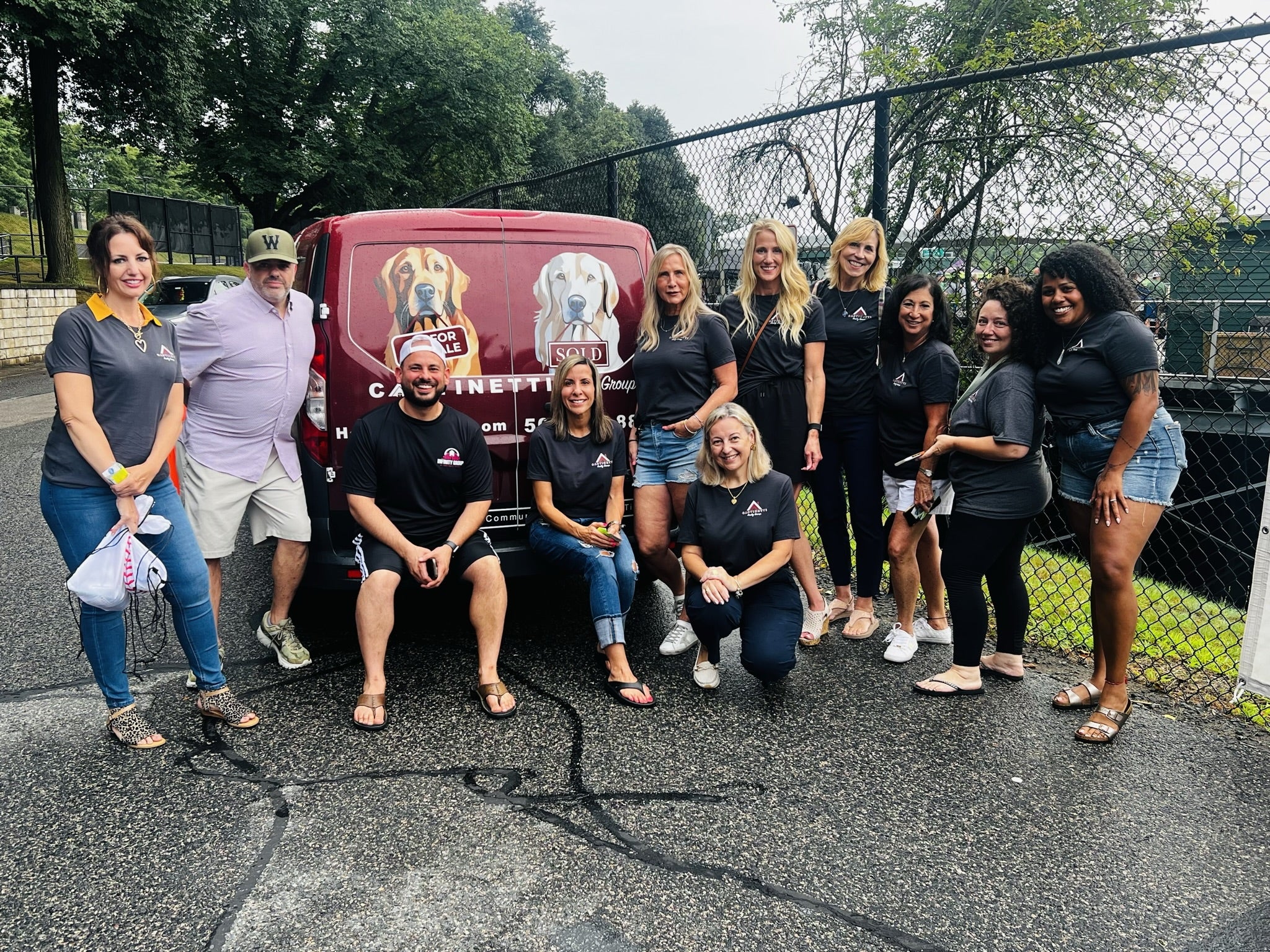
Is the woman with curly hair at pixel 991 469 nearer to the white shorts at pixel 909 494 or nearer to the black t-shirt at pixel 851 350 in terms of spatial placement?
the white shorts at pixel 909 494

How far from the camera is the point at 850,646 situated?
15.2ft

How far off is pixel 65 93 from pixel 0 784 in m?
23.7

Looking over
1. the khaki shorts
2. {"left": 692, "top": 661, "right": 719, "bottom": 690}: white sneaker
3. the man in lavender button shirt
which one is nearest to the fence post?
{"left": 692, "top": 661, "right": 719, "bottom": 690}: white sneaker

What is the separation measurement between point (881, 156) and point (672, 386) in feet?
6.60

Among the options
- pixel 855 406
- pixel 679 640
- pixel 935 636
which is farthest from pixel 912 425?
pixel 679 640

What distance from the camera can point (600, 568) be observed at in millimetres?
4137

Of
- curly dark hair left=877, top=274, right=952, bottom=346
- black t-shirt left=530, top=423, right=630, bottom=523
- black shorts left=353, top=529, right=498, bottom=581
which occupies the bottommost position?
black shorts left=353, top=529, right=498, bottom=581

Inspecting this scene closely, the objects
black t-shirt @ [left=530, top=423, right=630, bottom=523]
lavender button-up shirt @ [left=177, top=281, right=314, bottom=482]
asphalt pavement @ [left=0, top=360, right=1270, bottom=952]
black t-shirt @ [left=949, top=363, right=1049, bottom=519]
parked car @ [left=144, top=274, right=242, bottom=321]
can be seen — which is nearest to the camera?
asphalt pavement @ [left=0, top=360, right=1270, bottom=952]

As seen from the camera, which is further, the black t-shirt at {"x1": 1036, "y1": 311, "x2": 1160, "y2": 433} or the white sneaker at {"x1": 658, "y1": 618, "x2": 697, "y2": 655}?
the white sneaker at {"x1": 658, "y1": 618, "x2": 697, "y2": 655}

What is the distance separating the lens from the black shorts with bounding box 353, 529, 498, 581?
12.7 feet

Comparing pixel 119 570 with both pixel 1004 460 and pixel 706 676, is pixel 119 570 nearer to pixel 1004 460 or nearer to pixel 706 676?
pixel 706 676

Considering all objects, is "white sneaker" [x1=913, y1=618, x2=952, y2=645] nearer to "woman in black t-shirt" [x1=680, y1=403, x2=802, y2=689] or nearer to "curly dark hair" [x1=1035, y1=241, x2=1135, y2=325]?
"woman in black t-shirt" [x1=680, y1=403, x2=802, y2=689]

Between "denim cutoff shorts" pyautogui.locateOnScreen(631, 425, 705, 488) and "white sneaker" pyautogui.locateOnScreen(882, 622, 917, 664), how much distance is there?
4.14ft

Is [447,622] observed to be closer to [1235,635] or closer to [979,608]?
[979,608]
